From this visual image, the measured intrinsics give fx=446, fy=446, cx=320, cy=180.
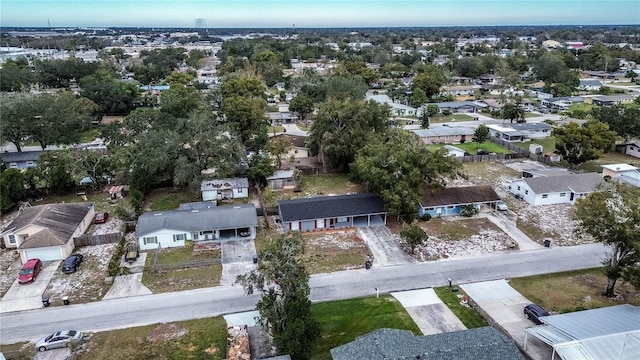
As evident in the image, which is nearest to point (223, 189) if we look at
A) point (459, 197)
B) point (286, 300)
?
point (459, 197)

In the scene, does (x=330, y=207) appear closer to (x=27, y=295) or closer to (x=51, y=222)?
(x=51, y=222)

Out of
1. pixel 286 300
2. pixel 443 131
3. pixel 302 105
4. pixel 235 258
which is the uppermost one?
pixel 302 105

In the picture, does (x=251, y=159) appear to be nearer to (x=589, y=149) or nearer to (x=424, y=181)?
(x=424, y=181)

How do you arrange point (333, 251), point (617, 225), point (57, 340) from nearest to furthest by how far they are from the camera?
point (57, 340), point (617, 225), point (333, 251)

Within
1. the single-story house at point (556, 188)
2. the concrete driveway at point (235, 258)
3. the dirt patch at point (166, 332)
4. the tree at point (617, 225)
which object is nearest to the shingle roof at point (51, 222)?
the concrete driveway at point (235, 258)

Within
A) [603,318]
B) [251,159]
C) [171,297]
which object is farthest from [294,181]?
[603,318]

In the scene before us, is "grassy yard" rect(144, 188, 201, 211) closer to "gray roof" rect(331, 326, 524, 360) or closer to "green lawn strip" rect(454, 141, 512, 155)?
"gray roof" rect(331, 326, 524, 360)

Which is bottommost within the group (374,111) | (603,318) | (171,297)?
(171,297)

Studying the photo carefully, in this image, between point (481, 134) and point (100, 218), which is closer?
point (100, 218)
